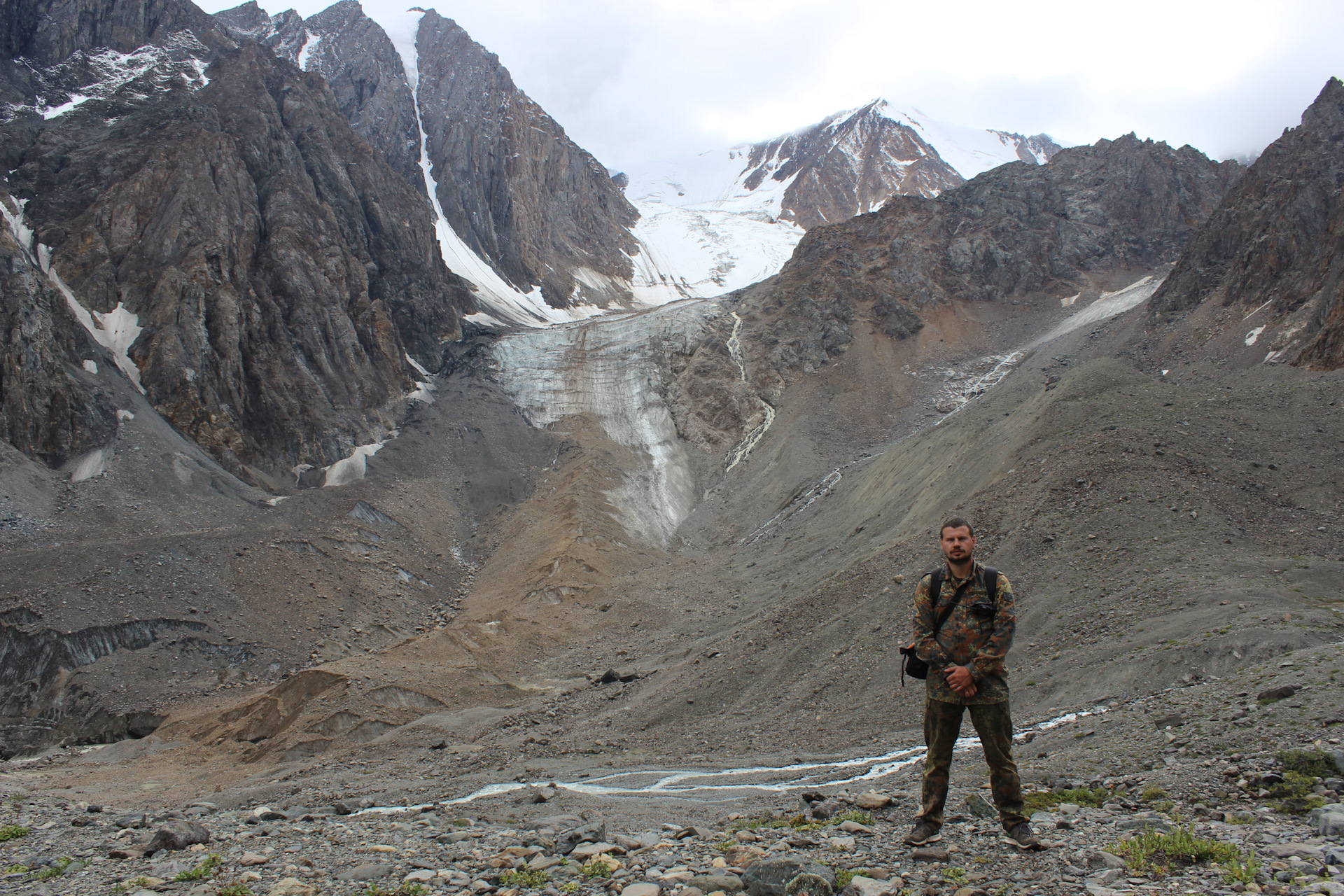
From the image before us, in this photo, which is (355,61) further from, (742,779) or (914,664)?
(914,664)

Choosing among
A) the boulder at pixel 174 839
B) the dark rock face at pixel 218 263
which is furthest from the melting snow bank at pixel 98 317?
the boulder at pixel 174 839

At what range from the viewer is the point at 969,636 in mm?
5441

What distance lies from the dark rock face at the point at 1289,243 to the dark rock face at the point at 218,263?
4698cm

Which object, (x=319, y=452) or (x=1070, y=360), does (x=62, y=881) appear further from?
(x=1070, y=360)

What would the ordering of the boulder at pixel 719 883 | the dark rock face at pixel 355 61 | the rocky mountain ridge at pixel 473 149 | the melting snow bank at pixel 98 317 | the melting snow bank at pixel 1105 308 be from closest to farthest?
the boulder at pixel 719 883
the melting snow bank at pixel 98 317
the melting snow bank at pixel 1105 308
the rocky mountain ridge at pixel 473 149
the dark rock face at pixel 355 61

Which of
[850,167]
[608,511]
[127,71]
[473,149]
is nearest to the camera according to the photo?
[608,511]

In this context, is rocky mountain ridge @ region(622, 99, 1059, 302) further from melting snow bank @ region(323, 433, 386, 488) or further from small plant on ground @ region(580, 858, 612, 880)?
small plant on ground @ region(580, 858, 612, 880)

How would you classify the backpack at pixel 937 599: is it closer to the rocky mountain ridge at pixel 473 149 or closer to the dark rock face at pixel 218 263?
the dark rock face at pixel 218 263

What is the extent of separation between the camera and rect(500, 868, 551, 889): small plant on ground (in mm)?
5191

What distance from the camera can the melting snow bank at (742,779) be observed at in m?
9.79

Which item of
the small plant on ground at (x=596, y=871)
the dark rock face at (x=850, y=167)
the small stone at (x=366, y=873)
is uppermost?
the dark rock face at (x=850, y=167)

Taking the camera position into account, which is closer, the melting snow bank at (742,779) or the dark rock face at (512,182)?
the melting snow bank at (742,779)

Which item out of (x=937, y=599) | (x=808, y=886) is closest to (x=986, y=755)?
(x=937, y=599)

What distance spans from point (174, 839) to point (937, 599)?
262 inches
